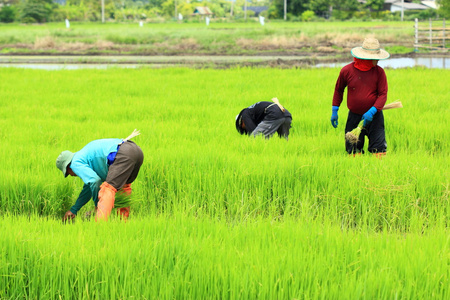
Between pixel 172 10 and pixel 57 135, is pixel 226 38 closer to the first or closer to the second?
pixel 57 135

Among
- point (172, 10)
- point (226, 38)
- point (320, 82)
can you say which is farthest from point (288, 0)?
point (320, 82)

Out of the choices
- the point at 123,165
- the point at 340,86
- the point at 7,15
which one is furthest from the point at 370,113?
the point at 7,15

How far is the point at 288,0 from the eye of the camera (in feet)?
188

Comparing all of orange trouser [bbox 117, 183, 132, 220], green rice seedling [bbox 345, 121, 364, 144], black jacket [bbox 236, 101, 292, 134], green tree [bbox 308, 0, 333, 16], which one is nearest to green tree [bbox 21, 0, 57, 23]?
green tree [bbox 308, 0, 333, 16]

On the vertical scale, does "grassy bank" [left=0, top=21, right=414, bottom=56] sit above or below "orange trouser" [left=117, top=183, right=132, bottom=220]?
above

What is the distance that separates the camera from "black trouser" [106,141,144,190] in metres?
3.40

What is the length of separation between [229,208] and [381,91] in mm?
2148

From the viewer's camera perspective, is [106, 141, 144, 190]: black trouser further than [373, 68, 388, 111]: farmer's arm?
No

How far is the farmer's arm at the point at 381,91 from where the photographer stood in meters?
4.78

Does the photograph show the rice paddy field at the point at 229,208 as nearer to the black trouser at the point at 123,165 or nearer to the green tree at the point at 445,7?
the black trouser at the point at 123,165

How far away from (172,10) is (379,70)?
76475 mm

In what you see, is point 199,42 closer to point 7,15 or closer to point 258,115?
point 258,115

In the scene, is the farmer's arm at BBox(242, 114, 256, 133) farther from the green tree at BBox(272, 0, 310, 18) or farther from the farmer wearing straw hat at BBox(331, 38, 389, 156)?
the green tree at BBox(272, 0, 310, 18)

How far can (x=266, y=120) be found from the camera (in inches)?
220
